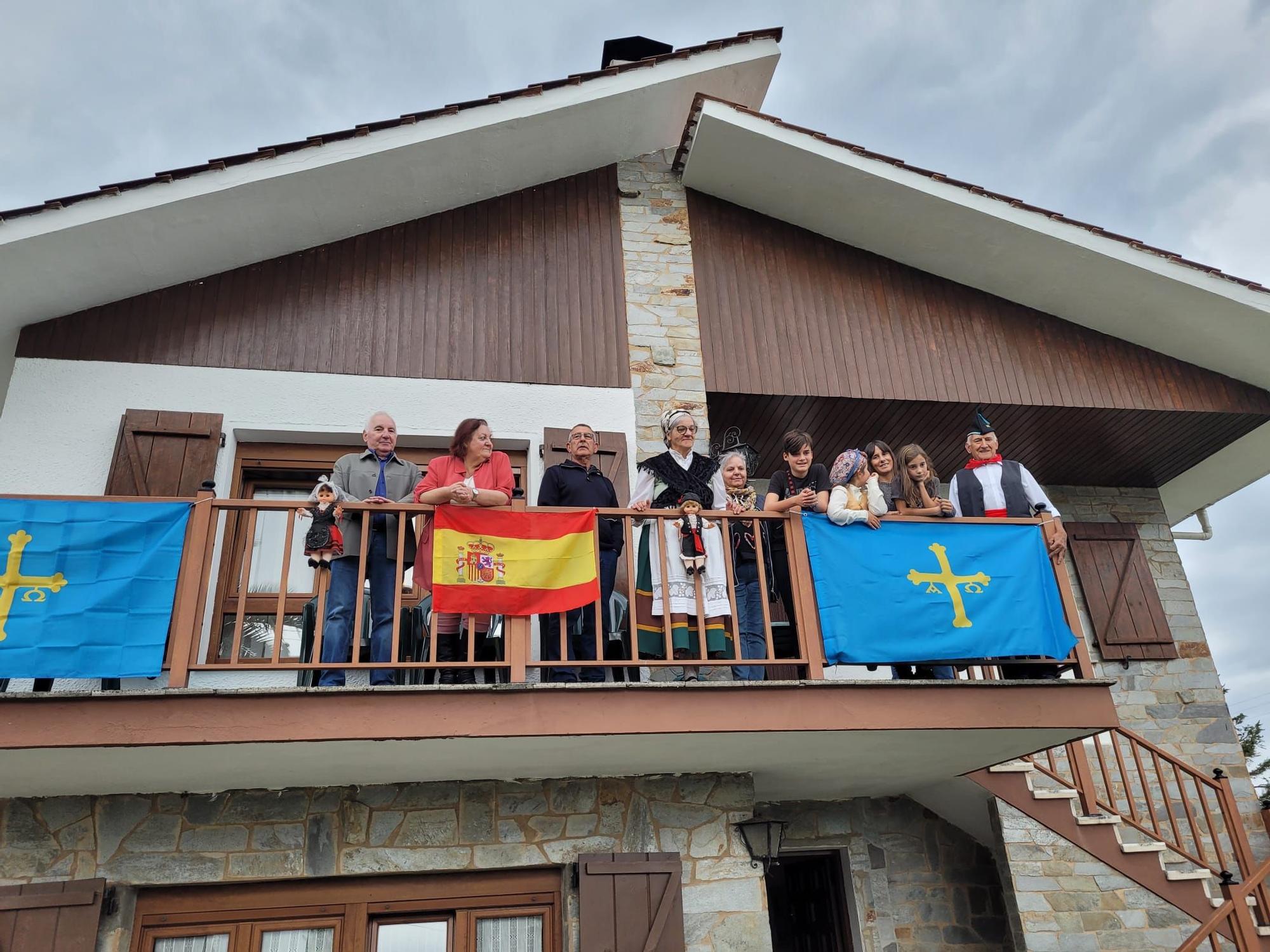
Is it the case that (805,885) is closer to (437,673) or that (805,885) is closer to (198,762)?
(437,673)

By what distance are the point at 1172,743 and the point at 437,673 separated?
6409mm

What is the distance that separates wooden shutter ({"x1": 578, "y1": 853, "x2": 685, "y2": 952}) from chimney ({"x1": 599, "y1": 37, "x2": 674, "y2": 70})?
661 cm

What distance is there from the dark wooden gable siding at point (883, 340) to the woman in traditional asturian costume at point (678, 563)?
1901 millimetres

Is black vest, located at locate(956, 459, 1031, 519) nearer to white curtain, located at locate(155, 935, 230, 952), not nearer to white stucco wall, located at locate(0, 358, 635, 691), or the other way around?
white stucco wall, located at locate(0, 358, 635, 691)

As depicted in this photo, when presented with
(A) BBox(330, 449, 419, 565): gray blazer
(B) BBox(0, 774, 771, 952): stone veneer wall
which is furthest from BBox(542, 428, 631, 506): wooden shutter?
(B) BBox(0, 774, 771, 952): stone veneer wall

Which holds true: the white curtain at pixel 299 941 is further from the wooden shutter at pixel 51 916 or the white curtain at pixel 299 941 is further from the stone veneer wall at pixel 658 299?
the stone veneer wall at pixel 658 299

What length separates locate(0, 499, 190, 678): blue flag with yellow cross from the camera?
416 centimetres

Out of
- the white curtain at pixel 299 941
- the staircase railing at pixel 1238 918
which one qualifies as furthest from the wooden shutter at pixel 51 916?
the staircase railing at pixel 1238 918

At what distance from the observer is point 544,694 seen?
4.42 meters

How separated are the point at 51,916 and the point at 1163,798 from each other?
715 cm

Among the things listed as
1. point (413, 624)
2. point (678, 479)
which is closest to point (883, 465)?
point (678, 479)

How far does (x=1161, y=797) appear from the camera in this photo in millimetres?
7672

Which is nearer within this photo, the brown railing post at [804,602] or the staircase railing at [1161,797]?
the brown railing post at [804,602]

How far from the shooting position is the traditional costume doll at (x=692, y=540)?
15.7ft
